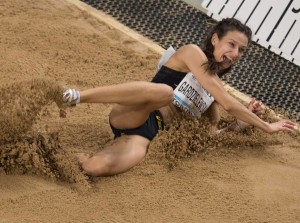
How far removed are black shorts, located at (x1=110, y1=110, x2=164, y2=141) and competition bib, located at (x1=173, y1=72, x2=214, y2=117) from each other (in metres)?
0.14

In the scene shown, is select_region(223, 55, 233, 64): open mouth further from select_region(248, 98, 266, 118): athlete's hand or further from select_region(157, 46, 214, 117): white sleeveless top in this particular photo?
select_region(248, 98, 266, 118): athlete's hand

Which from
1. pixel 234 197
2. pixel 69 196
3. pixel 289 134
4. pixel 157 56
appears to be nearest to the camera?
pixel 69 196

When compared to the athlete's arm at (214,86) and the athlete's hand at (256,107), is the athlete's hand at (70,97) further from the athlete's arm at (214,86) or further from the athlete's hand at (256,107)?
the athlete's hand at (256,107)

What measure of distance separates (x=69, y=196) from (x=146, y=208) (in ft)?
1.35

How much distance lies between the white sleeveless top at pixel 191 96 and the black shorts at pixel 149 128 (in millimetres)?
143

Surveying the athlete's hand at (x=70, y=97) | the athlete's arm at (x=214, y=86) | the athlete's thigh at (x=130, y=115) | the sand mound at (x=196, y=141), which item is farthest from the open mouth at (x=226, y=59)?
the athlete's hand at (x=70, y=97)

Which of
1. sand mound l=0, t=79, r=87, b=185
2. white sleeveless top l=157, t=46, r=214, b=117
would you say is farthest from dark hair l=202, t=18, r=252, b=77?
sand mound l=0, t=79, r=87, b=185

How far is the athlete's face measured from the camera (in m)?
4.01

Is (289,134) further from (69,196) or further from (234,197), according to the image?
(69,196)

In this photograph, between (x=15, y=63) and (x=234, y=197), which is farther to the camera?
(x=15, y=63)

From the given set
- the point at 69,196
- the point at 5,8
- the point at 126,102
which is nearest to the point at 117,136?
the point at 126,102

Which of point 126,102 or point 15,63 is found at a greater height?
point 126,102

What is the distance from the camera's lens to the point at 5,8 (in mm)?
5691

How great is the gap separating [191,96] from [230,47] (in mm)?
380
